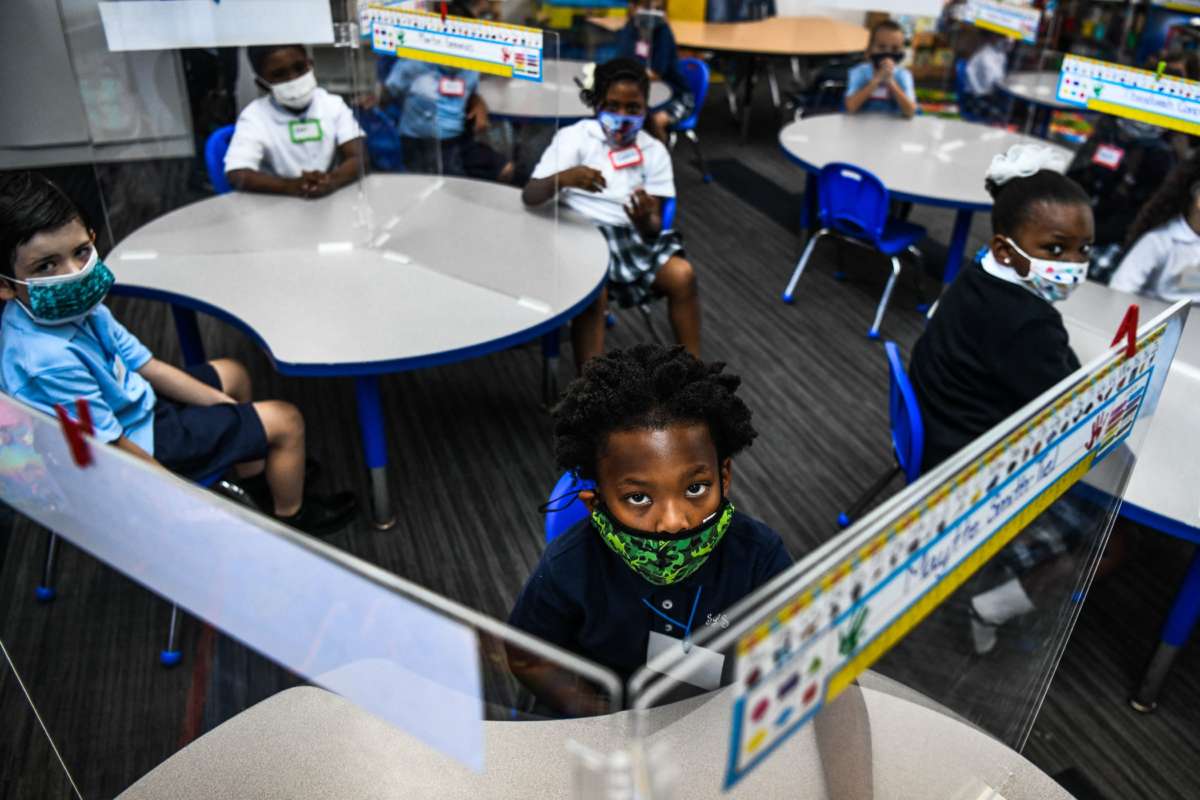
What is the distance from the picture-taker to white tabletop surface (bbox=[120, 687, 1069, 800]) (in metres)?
1.03

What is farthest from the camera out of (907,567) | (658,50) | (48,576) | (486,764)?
(658,50)

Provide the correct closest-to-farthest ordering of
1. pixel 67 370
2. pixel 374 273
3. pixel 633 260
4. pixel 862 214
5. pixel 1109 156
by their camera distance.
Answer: pixel 67 370 < pixel 374 273 < pixel 633 260 < pixel 862 214 < pixel 1109 156

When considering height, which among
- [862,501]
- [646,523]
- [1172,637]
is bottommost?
[862,501]

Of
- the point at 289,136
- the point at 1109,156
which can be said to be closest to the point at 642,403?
the point at 289,136

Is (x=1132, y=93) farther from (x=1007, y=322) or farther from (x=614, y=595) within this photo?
(x=614, y=595)

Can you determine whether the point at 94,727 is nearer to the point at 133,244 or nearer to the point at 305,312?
the point at 305,312

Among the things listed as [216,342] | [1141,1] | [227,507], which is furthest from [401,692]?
[1141,1]

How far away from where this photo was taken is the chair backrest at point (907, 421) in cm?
219

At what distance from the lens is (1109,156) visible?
13.4 ft

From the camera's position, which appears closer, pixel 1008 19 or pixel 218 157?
pixel 218 157

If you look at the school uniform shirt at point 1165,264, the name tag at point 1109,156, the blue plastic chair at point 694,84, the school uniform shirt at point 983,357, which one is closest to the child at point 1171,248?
the school uniform shirt at point 1165,264

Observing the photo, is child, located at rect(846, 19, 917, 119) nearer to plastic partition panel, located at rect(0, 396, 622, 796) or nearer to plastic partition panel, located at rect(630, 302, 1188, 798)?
plastic partition panel, located at rect(630, 302, 1188, 798)

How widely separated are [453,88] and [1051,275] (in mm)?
1950

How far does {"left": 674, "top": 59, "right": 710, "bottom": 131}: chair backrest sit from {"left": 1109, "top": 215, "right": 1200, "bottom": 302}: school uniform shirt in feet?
9.31
